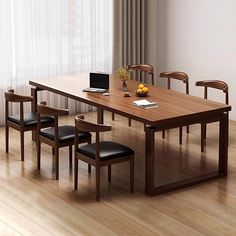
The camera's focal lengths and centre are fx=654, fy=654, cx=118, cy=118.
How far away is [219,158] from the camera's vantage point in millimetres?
6629

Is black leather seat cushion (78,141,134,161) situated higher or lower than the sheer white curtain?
lower

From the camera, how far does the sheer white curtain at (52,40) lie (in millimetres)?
8570

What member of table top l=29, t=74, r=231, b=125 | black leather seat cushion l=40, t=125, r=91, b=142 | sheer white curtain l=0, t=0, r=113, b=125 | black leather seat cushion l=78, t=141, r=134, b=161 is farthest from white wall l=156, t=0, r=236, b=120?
black leather seat cushion l=78, t=141, r=134, b=161

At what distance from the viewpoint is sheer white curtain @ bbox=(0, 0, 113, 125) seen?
857cm

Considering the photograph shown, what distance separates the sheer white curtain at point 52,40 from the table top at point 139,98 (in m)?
1.08

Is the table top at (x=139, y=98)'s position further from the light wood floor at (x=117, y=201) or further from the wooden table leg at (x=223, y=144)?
the light wood floor at (x=117, y=201)

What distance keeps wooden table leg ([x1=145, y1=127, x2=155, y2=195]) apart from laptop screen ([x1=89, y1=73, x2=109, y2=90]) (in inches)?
49.6

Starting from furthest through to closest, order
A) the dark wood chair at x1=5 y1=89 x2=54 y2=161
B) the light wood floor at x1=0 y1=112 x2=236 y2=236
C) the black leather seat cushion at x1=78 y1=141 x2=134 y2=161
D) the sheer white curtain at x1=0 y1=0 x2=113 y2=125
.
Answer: the sheer white curtain at x1=0 y1=0 x2=113 y2=125 → the dark wood chair at x1=5 y1=89 x2=54 y2=161 → the black leather seat cushion at x1=78 y1=141 x2=134 y2=161 → the light wood floor at x1=0 y1=112 x2=236 y2=236

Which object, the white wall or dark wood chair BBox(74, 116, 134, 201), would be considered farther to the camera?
the white wall

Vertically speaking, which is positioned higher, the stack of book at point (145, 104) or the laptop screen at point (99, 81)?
the laptop screen at point (99, 81)

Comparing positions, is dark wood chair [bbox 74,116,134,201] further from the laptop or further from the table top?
the laptop

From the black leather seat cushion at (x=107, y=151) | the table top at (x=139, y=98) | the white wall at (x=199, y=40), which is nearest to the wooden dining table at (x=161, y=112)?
the table top at (x=139, y=98)

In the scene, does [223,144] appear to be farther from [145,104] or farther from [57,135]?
[57,135]

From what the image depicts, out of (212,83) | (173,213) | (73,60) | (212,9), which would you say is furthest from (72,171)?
(212,9)
